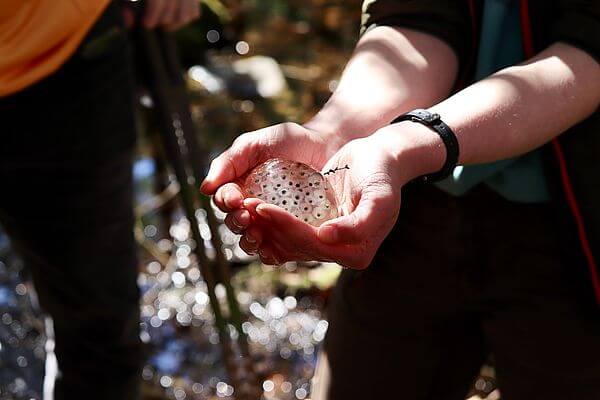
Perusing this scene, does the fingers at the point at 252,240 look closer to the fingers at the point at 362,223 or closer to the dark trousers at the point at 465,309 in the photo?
the fingers at the point at 362,223

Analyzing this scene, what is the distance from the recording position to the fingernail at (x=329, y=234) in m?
1.17

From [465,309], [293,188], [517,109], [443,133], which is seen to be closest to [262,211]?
[293,188]

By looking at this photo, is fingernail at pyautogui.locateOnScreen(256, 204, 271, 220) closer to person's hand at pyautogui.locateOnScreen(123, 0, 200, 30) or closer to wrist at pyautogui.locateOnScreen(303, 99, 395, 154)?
wrist at pyautogui.locateOnScreen(303, 99, 395, 154)

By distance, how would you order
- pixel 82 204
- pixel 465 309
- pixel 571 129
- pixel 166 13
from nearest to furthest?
1. pixel 571 129
2. pixel 465 309
3. pixel 82 204
4. pixel 166 13

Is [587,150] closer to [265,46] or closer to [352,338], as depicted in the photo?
[352,338]

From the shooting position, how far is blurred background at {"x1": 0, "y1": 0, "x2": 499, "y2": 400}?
3.34m

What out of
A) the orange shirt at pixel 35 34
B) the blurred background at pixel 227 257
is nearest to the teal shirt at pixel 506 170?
the orange shirt at pixel 35 34

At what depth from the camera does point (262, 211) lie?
46.8 inches

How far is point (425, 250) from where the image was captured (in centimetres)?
158

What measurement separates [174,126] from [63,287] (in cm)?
48

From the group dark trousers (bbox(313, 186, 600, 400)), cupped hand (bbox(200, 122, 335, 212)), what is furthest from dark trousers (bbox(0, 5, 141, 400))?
cupped hand (bbox(200, 122, 335, 212))

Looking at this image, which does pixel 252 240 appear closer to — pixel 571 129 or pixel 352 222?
pixel 352 222

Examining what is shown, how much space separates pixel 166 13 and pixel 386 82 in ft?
3.32

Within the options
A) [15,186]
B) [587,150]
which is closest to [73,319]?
[15,186]
